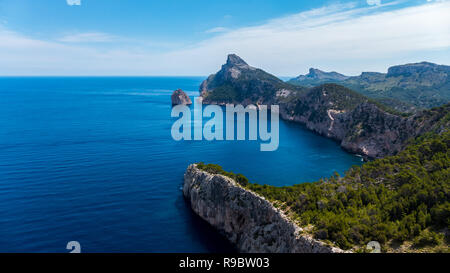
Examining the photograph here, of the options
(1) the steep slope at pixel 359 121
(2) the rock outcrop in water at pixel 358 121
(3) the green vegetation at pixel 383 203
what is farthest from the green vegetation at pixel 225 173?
(2) the rock outcrop in water at pixel 358 121

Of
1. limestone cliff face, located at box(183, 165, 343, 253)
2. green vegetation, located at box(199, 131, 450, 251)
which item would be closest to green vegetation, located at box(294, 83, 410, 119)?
green vegetation, located at box(199, 131, 450, 251)

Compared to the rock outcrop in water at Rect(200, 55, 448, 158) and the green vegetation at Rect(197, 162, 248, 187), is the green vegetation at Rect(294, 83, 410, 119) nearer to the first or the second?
the rock outcrop in water at Rect(200, 55, 448, 158)

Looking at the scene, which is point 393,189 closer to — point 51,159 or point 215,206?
point 215,206

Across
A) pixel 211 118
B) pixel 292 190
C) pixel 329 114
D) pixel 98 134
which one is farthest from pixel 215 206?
pixel 211 118

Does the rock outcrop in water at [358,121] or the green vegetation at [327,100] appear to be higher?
the green vegetation at [327,100]

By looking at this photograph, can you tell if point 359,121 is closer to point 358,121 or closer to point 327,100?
point 358,121

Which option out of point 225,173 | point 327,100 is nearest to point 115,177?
point 225,173

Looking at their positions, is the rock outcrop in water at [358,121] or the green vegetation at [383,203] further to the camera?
the rock outcrop in water at [358,121]

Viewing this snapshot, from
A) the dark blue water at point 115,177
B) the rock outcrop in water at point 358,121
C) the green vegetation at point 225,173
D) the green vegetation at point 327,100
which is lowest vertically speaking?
the dark blue water at point 115,177

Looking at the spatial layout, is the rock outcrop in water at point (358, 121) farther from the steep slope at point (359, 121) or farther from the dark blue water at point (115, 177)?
the dark blue water at point (115, 177)
